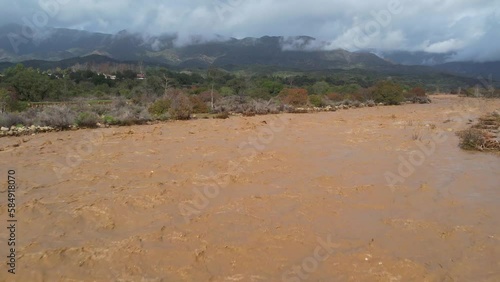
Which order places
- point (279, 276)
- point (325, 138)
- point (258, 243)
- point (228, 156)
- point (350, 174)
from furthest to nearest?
point (325, 138)
point (228, 156)
point (350, 174)
point (258, 243)
point (279, 276)

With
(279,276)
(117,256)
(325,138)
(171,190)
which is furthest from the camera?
(325,138)

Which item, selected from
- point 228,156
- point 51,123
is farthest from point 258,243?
point 51,123

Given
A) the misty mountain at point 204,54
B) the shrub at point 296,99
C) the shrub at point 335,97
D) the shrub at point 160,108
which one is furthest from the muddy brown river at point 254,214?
the misty mountain at point 204,54

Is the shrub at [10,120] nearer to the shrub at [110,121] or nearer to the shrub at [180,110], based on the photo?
the shrub at [110,121]

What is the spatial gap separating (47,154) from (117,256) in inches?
272

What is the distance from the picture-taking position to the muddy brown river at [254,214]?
3.83 meters

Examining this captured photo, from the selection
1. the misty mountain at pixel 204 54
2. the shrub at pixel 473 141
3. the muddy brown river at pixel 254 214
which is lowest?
the muddy brown river at pixel 254 214

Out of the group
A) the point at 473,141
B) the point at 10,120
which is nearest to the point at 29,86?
the point at 10,120

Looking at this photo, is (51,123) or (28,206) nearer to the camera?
(28,206)

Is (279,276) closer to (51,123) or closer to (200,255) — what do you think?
(200,255)

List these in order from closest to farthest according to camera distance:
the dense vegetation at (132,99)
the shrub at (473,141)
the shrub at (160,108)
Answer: the shrub at (473,141) < the dense vegetation at (132,99) < the shrub at (160,108)

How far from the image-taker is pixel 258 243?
4367 millimetres
